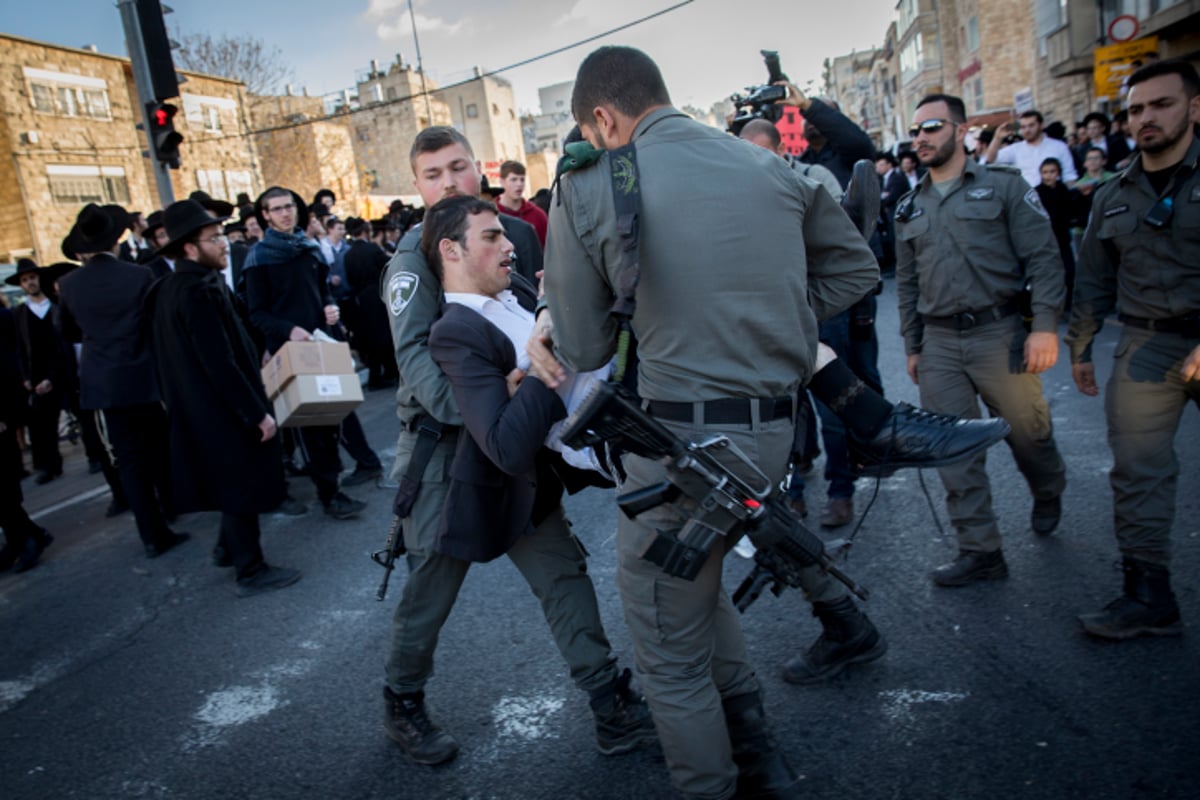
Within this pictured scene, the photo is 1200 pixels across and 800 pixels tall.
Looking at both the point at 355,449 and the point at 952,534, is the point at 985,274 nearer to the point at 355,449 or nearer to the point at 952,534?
the point at 952,534

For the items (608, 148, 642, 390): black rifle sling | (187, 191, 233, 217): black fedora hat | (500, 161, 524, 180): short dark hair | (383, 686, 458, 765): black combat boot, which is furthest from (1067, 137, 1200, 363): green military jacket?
(500, 161, 524, 180): short dark hair

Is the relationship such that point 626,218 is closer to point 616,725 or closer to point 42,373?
point 616,725

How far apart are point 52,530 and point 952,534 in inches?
261

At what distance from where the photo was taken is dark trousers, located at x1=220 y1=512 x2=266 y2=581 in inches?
180

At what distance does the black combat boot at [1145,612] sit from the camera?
2906 mm

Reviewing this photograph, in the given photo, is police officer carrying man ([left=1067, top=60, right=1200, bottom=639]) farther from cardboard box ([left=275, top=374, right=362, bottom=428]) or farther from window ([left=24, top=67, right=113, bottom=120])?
window ([left=24, top=67, right=113, bottom=120])

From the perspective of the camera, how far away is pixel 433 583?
2723 mm

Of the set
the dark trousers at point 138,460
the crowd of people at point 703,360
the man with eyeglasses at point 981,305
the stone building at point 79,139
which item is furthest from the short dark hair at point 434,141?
the stone building at point 79,139

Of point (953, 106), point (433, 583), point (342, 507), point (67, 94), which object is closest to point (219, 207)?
point (342, 507)

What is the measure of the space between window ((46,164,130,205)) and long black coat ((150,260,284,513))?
28.9 metres

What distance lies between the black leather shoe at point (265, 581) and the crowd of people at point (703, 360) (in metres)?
0.01

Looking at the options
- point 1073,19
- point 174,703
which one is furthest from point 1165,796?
point 1073,19

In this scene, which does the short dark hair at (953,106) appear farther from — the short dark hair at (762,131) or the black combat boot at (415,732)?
the black combat boot at (415,732)

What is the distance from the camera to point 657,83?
2.11 metres
